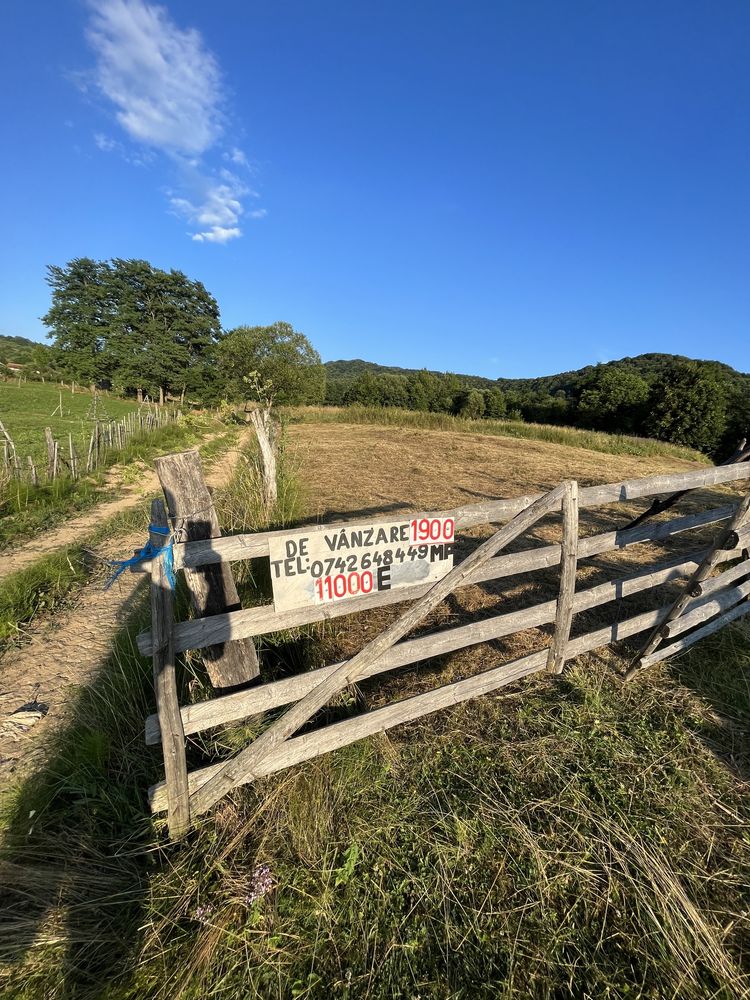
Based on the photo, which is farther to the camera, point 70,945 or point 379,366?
point 379,366

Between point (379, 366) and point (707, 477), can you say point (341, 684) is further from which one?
point (379, 366)

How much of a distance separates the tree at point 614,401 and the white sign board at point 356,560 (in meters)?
46.6

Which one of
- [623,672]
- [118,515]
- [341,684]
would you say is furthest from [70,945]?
[118,515]

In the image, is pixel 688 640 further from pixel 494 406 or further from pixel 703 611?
pixel 494 406

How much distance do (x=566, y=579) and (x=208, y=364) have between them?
50971 millimetres

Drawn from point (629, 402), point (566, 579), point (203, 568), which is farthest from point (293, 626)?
point (629, 402)

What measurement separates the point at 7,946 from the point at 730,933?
3.01m

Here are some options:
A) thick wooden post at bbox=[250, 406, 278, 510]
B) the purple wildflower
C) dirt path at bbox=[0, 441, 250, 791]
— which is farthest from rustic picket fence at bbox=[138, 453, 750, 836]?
thick wooden post at bbox=[250, 406, 278, 510]

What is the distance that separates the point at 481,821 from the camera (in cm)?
212

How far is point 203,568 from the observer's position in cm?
226

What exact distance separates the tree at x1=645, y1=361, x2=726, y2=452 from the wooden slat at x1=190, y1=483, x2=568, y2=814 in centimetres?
4053

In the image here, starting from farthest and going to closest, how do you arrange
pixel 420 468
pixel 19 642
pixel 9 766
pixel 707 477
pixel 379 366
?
pixel 379 366 < pixel 420 468 < pixel 19 642 < pixel 707 477 < pixel 9 766

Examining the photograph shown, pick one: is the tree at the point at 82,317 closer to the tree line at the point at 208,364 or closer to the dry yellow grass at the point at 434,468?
the tree line at the point at 208,364

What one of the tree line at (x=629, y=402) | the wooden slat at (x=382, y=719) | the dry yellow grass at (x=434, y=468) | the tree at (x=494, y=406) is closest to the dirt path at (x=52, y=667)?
the wooden slat at (x=382, y=719)
